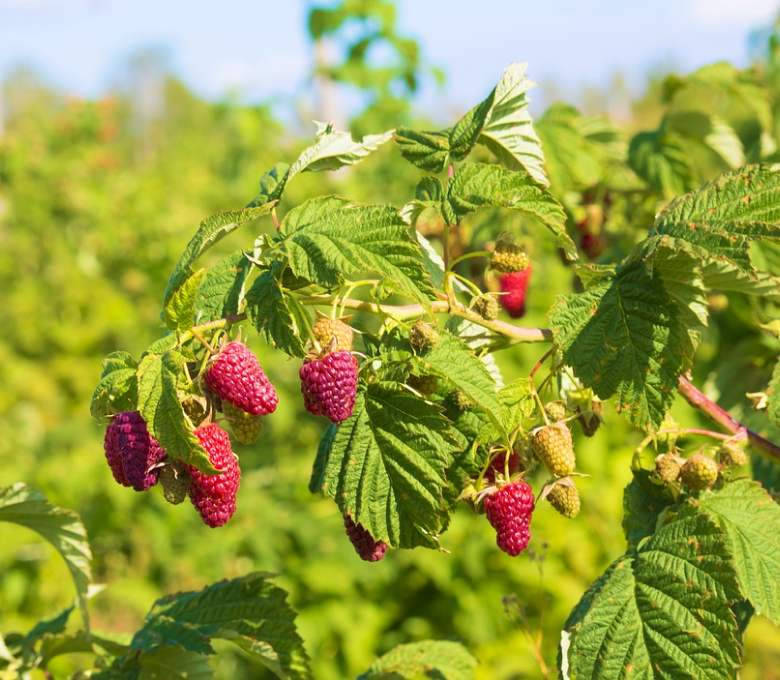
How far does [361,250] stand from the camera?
116 centimetres

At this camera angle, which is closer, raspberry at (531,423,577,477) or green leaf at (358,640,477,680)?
raspberry at (531,423,577,477)

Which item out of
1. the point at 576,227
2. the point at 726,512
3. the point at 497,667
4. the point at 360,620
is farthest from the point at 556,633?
the point at 726,512

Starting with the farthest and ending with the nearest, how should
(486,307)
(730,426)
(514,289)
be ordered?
(514,289)
(730,426)
(486,307)

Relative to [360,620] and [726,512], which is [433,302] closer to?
[726,512]

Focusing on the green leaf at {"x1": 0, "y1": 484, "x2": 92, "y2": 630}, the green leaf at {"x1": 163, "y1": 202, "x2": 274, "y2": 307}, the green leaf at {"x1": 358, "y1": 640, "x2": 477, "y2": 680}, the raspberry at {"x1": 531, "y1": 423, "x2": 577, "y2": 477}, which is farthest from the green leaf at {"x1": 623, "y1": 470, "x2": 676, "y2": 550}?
the green leaf at {"x1": 0, "y1": 484, "x2": 92, "y2": 630}

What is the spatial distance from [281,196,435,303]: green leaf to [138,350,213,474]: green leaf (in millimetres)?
213

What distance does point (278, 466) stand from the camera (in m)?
5.75

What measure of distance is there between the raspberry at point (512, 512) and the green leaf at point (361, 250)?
1.14 ft

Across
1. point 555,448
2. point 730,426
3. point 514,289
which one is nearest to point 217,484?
point 555,448

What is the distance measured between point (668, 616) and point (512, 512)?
0.27m

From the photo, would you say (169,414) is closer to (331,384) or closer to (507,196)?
(331,384)

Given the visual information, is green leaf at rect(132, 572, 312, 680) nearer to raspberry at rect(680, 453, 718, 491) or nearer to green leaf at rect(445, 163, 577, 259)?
raspberry at rect(680, 453, 718, 491)

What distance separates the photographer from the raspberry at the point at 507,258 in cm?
147

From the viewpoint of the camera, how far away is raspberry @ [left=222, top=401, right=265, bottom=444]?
1277mm
